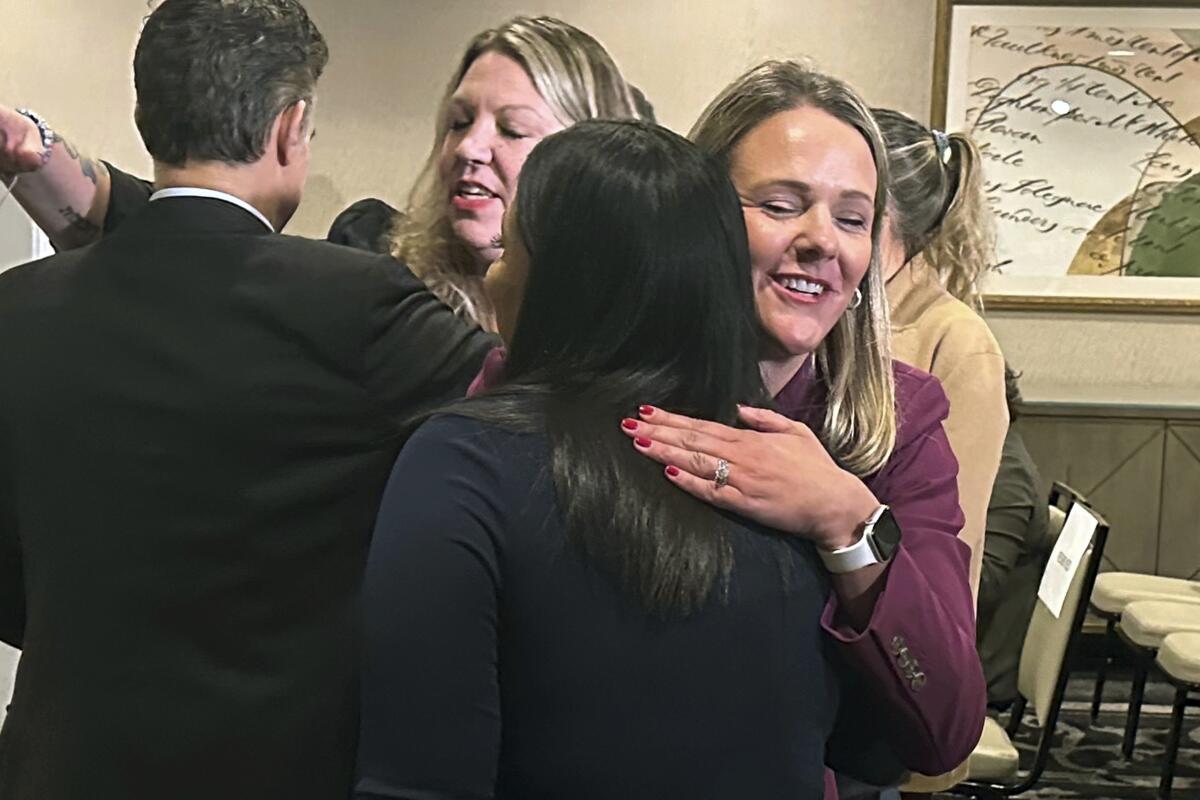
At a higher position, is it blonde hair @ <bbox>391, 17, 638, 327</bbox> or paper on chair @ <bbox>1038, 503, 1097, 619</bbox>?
blonde hair @ <bbox>391, 17, 638, 327</bbox>

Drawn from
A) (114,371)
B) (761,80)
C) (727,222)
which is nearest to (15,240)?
(114,371)

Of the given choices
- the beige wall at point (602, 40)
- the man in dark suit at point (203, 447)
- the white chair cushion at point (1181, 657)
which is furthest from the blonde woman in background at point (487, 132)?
the beige wall at point (602, 40)

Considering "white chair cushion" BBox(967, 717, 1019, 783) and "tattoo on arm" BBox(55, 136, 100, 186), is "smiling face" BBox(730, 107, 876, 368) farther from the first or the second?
"white chair cushion" BBox(967, 717, 1019, 783)

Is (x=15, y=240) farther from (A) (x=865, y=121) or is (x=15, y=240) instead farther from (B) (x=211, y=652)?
(A) (x=865, y=121)

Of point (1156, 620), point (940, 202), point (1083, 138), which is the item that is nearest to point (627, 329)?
point (940, 202)

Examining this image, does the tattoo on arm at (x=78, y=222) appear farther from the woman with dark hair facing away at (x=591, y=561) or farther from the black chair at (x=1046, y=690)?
the black chair at (x=1046, y=690)

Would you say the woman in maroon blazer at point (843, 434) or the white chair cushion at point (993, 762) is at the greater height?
the woman in maroon blazer at point (843, 434)

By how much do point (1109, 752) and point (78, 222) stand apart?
12.1 ft

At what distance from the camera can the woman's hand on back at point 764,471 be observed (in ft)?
3.35

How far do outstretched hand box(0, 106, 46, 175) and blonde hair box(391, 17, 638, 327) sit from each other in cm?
50

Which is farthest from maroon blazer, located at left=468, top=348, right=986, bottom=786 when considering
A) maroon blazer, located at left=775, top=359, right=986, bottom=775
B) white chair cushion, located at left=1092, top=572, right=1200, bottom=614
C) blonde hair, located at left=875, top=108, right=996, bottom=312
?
white chair cushion, located at left=1092, top=572, right=1200, bottom=614

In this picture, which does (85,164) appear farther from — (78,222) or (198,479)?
(198,479)

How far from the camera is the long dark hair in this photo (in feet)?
3.28

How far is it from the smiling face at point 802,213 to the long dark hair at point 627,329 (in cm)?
19
